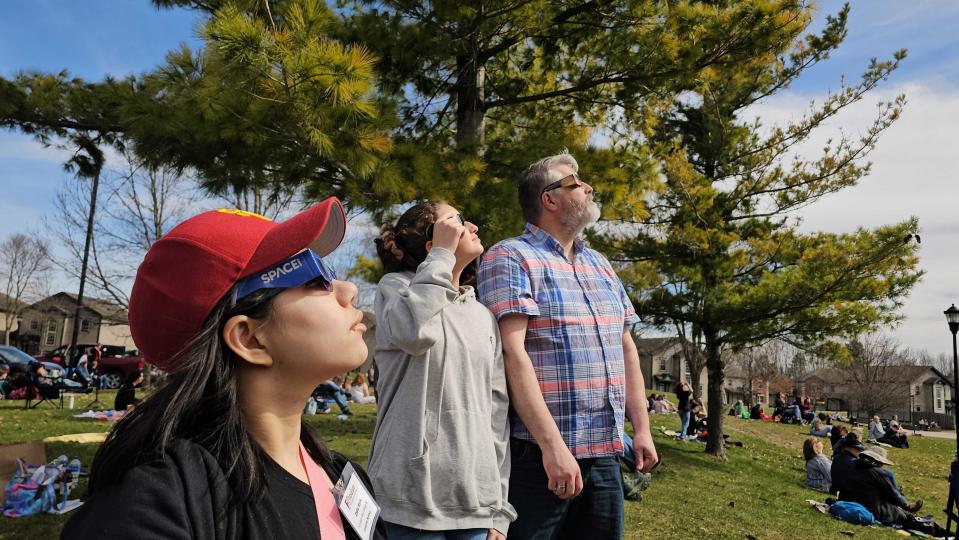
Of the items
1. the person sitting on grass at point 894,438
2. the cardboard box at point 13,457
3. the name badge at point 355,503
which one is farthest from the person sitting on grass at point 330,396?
the person sitting on grass at point 894,438

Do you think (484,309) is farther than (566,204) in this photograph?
No

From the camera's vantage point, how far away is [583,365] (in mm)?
2359

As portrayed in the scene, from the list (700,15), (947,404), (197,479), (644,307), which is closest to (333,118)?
(700,15)

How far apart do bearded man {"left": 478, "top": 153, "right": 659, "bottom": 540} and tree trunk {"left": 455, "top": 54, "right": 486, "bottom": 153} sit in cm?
569

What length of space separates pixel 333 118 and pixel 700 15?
176 inches

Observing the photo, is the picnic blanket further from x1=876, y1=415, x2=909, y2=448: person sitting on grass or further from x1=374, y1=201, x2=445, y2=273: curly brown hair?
x1=876, y1=415, x2=909, y2=448: person sitting on grass

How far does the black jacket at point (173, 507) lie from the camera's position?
0.85 metres

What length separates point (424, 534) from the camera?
1820 millimetres

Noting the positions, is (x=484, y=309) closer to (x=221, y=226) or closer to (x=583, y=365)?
(x=583, y=365)

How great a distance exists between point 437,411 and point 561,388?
2.07ft

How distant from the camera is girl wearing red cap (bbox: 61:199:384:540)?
0.97 meters

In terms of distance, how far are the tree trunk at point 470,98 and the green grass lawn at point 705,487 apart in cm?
483

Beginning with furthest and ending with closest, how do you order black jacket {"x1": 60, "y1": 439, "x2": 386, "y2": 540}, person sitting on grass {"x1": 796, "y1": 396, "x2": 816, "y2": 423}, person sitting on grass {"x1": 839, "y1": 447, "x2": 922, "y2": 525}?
person sitting on grass {"x1": 796, "y1": 396, "x2": 816, "y2": 423} < person sitting on grass {"x1": 839, "y1": 447, "x2": 922, "y2": 525} < black jacket {"x1": 60, "y1": 439, "x2": 386, "y2": 540}

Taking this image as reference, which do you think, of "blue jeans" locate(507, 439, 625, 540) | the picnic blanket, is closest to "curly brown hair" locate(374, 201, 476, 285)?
"blue jeans" locate(507, 439, 625, 540)
